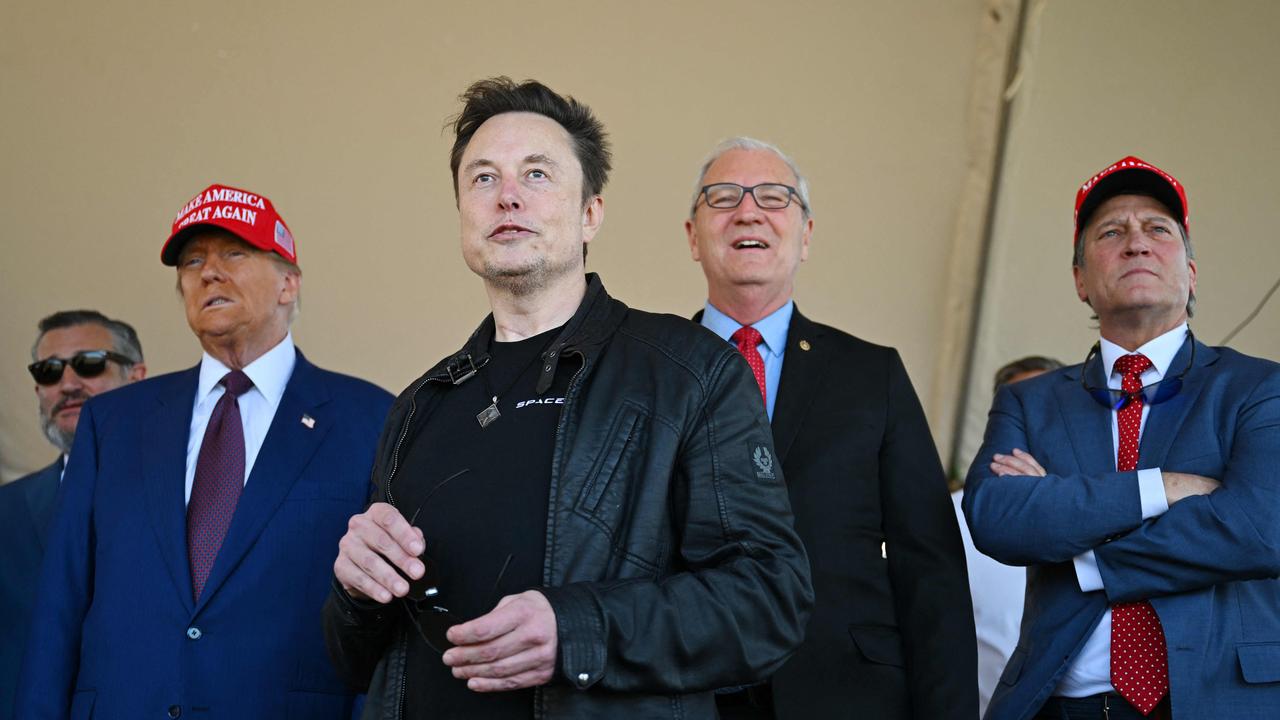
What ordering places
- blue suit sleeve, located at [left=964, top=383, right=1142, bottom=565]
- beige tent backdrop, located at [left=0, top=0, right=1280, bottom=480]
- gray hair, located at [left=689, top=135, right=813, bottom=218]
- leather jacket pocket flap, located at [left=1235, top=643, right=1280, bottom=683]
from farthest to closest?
beige tent backdrop, located at [left=0, top=0, right=1280, bottom=480] < gray hair, located at [left=689, top=135, right=813, bottom=218] < blue suit sleeve, located at [left=964, top=383, right=1142, bottom=565] < leather jacket pocket flap, located at [left=1235, top=643, right=1280, bottom=683]

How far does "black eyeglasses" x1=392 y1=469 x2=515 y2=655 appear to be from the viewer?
1.76 metres

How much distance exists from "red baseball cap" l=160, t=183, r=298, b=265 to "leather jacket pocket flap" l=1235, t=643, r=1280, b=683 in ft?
7.46

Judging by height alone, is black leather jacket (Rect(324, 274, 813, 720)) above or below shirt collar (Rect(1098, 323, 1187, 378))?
below

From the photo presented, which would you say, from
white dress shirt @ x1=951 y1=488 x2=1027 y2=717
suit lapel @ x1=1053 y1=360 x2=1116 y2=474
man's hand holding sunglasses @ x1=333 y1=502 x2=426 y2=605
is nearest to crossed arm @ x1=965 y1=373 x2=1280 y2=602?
suit lapel @ x1=1053 y1=360 x2=1116 y2=474

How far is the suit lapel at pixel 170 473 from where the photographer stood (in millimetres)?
2730

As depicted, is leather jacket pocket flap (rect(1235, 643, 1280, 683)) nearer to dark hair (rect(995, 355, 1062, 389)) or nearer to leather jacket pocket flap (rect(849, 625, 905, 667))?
leather jacket pocket flap (rect(849, 625, 905, 667))

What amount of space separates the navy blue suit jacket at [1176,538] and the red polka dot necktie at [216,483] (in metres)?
1.55

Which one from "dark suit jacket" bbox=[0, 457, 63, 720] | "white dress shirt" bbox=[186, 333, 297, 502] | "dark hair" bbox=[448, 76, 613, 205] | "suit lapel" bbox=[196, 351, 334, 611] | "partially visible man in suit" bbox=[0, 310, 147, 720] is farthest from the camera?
"partially visible man in suit" bbox=[0, 310, 147, 720]

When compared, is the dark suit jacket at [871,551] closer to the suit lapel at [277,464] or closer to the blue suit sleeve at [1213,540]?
the blue suit sleeve at [1213,540]

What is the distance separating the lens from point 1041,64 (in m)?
4.13

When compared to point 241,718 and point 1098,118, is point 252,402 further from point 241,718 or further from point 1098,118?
point 1098,118

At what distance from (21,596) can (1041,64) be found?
3355 mm

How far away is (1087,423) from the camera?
2748 mm

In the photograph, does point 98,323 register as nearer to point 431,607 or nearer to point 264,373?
point 264,373
